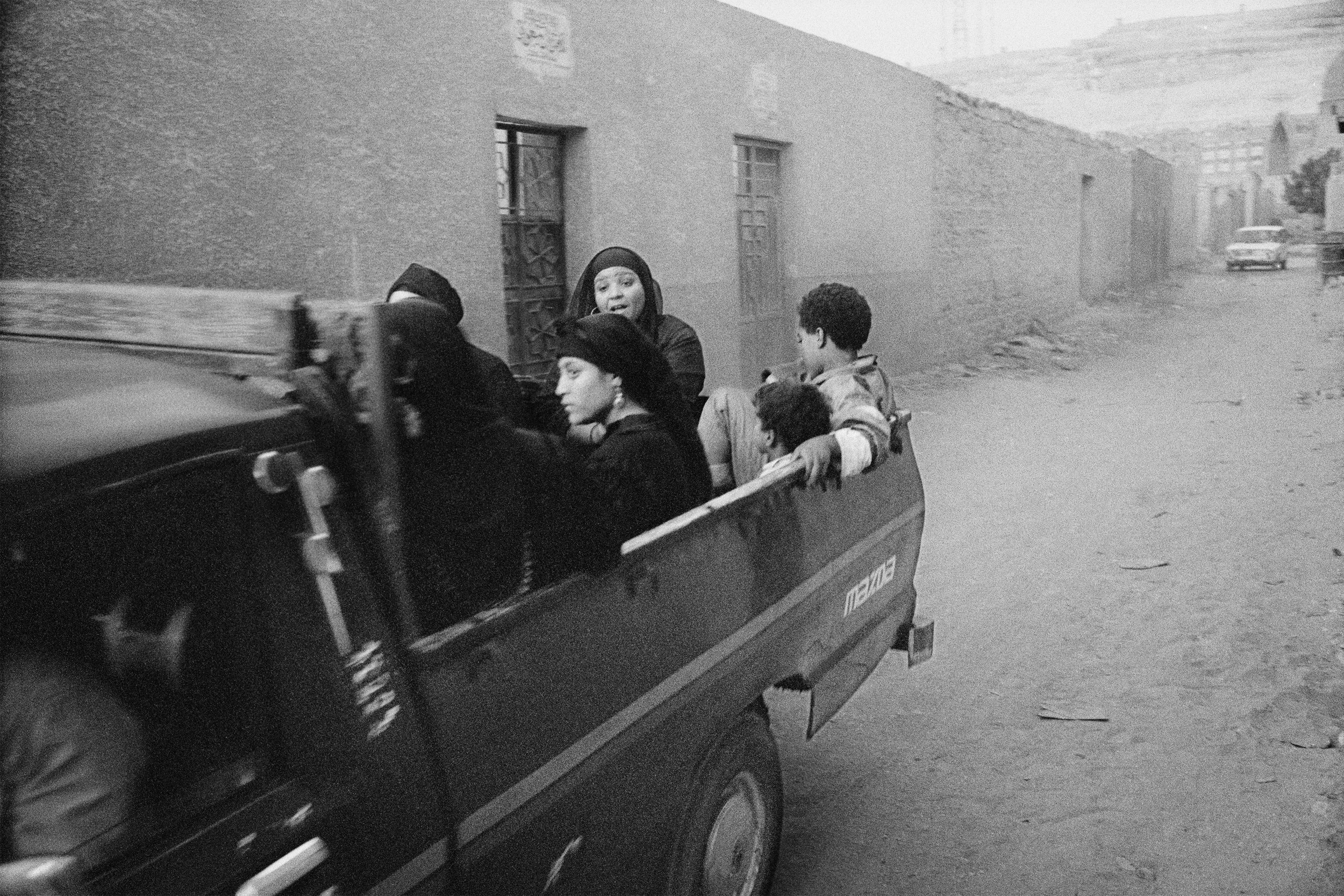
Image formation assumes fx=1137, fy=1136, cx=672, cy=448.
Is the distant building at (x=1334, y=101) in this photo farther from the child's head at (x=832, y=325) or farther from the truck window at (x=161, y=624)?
the truck window at (x=161, y=624)

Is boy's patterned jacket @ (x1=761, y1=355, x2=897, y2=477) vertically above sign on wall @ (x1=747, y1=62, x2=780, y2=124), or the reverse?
sign on wall @ (x1=747, y1=62, x2=780, y2=124)

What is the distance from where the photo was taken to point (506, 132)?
24.4 feet

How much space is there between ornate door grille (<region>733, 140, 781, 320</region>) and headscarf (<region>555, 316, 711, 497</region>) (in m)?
7.32

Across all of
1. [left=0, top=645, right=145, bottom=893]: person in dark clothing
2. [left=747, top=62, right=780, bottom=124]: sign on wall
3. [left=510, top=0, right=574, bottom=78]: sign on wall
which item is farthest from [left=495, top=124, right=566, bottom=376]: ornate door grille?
[left=0, top=645, right=145, bottom=893]: person in dark clothing

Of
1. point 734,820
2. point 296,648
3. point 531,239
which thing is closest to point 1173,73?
point 531,239

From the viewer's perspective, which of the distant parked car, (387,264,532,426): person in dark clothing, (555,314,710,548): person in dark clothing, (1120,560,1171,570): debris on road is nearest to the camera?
(555,314,710,548): person in dark clothing

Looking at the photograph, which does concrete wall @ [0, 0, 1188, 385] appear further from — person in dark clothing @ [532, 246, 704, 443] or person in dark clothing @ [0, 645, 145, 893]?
person in dark clothing @ [0, 645, 145, 893]

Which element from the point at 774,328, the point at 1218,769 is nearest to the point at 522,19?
the point at 774,328

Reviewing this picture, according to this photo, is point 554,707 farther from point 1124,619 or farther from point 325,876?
point 1124,619

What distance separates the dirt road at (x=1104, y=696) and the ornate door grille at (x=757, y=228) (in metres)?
2.36

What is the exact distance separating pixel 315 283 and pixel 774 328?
5.69 metres

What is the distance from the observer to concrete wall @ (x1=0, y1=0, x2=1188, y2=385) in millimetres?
4770

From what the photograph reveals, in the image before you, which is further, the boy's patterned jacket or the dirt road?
the dirt road

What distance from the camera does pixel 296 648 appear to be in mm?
1510
